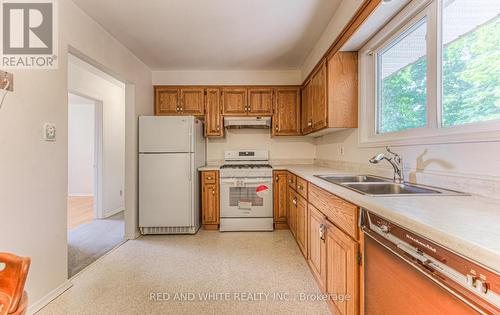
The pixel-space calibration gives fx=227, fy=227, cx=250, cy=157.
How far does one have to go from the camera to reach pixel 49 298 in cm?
174

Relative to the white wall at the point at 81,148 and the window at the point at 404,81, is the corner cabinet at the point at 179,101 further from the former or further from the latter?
the white wall at the point at 81,148

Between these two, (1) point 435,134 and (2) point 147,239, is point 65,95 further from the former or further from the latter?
(1) point 435,134

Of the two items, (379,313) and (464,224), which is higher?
(464,224)

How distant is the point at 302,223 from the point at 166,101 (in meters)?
2.78

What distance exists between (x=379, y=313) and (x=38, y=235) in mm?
2246

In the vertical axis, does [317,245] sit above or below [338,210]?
below

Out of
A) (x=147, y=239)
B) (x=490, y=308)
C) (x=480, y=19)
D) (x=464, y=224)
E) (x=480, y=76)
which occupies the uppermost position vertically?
(x=480, y=19)

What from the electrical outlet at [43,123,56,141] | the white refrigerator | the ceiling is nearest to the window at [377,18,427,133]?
the ceiling

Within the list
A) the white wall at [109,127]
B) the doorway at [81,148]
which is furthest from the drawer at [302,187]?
the doorway at [81,148]

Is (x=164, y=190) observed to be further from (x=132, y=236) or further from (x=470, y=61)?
(x=470, y=61)

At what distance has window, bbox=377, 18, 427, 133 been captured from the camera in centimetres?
163

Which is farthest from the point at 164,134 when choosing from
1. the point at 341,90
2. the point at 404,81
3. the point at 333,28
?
the point at 404,81

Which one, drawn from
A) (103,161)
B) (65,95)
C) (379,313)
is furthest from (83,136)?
(379,313)

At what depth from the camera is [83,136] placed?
5.86 meters
